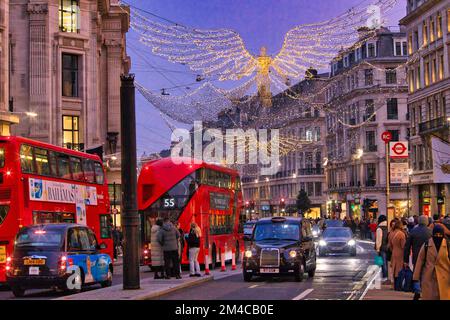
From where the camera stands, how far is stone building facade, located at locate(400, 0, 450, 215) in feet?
220

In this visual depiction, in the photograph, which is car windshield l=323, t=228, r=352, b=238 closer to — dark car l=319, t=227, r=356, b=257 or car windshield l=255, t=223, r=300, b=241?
dark car l=319, t=227, r=356, b=257

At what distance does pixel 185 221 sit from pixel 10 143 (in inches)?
365

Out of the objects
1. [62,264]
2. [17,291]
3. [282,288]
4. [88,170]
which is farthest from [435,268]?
[88,170]

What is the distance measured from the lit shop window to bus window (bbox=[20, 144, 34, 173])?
102ft

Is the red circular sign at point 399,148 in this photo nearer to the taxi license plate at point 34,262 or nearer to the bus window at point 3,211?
the bus window at point 3,211

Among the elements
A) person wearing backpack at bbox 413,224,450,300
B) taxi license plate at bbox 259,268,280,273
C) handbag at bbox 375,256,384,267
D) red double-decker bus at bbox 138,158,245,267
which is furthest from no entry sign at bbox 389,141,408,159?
person wearing backpack at bbox 413,224,450,300

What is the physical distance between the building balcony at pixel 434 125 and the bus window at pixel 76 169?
39.8m

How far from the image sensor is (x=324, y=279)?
27422 mm

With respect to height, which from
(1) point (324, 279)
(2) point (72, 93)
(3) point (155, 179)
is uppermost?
(2) point (72, 93)

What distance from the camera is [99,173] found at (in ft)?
→ 111

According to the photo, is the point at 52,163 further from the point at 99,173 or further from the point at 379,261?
the point at 379,261

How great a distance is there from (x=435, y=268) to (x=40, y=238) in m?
12.1

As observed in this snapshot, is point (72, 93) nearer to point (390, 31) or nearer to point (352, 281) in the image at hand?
point (352, 281)
